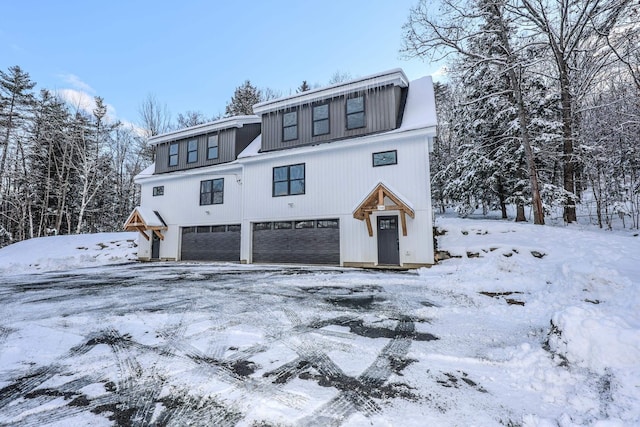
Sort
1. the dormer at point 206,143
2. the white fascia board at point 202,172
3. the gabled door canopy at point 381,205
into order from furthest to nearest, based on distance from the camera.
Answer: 1. the dormer at point 206,143
2. the white fascia board at point 202,172
3. the gabled door canopy at point 381,205

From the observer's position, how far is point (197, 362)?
3047mm

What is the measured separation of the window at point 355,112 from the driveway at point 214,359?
26.4ft

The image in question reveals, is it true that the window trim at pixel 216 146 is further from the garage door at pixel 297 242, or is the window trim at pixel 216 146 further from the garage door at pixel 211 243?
the garage door at pixel 297 242

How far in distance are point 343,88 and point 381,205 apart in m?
5.64

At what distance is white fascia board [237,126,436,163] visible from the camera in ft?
33.8

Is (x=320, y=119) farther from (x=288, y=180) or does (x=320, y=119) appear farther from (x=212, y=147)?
(x=212, y=147)

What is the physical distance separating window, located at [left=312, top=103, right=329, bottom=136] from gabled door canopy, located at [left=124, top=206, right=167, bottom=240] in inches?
414

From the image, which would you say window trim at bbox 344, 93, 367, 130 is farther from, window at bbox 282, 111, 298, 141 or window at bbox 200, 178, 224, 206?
window at bbox 200, 178, 224, 206

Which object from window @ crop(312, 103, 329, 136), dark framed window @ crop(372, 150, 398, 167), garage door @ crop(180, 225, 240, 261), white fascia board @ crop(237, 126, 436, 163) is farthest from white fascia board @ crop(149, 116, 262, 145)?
dark framed window @ crop(372, 150, 398, 167)

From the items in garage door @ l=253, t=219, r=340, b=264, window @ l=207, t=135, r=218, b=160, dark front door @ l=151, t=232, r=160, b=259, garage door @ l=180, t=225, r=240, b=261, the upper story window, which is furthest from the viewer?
dark front door @ l=151, t=232, r=160, b=259

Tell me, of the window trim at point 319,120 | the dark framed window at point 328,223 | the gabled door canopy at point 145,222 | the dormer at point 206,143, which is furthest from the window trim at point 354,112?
the gabled door canopy at point 145,222

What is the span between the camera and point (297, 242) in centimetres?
1259

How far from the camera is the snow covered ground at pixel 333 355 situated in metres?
2.21

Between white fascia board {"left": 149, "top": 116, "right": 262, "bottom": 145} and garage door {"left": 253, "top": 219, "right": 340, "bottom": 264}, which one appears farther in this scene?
white fascia board {"left": 149, "top": 116, "right": 262, "bottom": 145}
